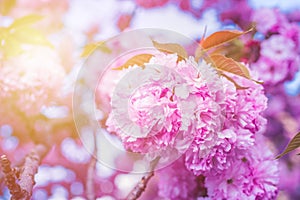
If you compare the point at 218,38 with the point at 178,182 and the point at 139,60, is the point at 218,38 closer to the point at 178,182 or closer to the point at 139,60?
the point at 139,60

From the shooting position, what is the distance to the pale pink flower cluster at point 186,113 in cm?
87

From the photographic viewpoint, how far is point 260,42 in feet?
4.83

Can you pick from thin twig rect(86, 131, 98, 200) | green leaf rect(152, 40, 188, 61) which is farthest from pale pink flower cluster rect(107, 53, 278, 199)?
thin twig rect(86, 131, 98, 200)

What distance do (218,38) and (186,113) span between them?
0.69 ft

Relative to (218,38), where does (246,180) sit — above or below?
below

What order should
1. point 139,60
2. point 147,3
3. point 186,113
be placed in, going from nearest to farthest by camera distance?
point 186,113
point 139,60
point 147,3

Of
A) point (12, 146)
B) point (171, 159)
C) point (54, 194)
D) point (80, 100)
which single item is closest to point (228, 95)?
point (171, 159)

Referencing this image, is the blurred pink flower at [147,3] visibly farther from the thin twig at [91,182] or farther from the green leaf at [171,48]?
the green leaf at [171,48]

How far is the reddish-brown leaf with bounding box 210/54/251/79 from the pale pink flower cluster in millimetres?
31

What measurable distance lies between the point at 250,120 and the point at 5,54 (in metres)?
0.62

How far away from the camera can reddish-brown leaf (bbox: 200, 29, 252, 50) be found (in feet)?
3.21

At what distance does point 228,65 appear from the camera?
940 mm

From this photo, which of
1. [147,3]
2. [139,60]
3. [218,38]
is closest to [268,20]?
[147,3]

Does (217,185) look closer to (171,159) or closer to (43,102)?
(171,159)
